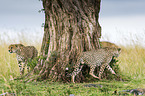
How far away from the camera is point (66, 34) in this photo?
6.86 m

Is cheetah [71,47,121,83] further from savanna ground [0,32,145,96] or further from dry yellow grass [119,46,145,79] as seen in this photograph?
dry yellow grass [119,46,145,79]

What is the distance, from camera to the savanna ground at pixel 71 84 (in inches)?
199

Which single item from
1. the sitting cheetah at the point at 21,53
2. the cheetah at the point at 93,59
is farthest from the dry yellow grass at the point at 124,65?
the cheetah at the point at 93,59

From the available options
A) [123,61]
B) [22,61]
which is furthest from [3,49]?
[123,61]

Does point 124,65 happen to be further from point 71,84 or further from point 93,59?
point 71,84

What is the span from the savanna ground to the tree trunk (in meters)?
0.50

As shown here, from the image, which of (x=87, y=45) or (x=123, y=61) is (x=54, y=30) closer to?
(x=87, y=45)

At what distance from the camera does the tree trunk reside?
22.2 feet

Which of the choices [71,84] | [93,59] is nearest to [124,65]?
[93,59]

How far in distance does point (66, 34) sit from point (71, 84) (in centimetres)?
152

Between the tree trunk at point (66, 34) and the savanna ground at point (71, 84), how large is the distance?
1.65 ft

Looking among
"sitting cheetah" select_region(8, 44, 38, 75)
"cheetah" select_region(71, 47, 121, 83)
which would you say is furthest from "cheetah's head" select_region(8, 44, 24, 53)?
"cheetah" select_region(71, 47, 121, 83)

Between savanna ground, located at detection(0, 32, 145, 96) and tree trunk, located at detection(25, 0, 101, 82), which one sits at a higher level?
tree trunk, located at detection(25, 0, 101, 82)

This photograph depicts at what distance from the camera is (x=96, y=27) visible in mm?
7203
